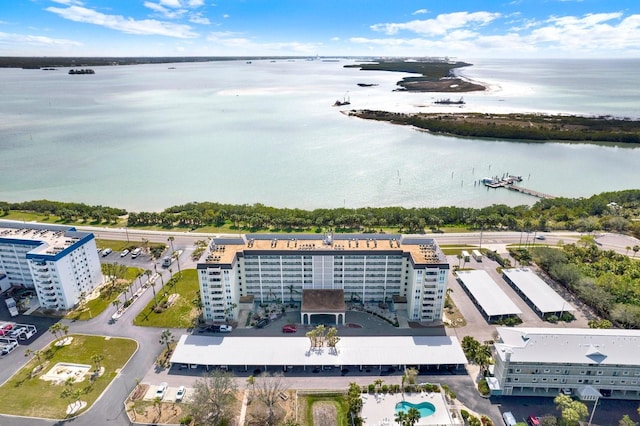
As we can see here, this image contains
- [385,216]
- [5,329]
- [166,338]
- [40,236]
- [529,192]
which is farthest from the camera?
[529,192]

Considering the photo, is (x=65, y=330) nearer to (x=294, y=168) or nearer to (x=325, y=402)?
(x=325, y=402)

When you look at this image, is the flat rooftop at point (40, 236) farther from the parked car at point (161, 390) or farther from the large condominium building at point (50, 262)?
the parked car at point (161, 390)

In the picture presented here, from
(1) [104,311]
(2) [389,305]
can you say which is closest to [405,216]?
(2) [389,305]

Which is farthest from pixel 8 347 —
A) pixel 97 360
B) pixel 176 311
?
pixel 176 311

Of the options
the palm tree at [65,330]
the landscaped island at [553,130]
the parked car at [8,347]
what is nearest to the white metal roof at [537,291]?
the palm tree at [65,330]

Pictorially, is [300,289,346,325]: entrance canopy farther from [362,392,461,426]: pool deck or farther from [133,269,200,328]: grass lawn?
[133,269,200,328]: grass lawn

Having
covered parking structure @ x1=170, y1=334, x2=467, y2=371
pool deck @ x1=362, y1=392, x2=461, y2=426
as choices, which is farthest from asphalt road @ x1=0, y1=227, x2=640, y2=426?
pool deck @ x1=362, y1=392, x2=461, y2=426
